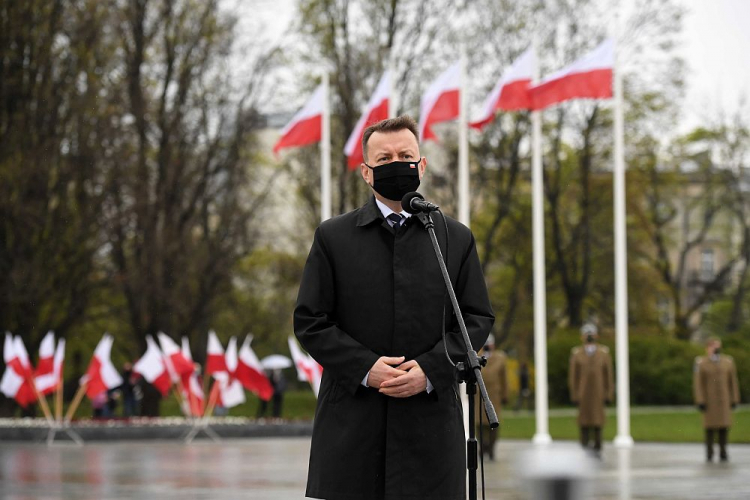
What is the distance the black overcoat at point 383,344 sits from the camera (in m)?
4.88

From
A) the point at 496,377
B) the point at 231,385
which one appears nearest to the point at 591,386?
the point at 496,377

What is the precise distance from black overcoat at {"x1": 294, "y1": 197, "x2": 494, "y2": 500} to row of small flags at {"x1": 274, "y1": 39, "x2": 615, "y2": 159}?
17.9 meters

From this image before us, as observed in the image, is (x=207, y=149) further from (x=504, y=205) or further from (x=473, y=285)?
(x=473, y=285)

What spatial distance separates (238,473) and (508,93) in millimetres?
10125

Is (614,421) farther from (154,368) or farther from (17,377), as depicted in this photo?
(17,377)

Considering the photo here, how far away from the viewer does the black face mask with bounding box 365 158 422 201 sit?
16.7ft

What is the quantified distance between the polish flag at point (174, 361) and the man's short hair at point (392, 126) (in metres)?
23.7

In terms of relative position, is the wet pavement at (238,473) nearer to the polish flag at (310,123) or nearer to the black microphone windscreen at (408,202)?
the polish flag at (310,123)

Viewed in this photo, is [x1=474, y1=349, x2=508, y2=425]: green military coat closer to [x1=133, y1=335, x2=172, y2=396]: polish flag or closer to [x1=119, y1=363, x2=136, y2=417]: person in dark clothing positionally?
[x1=133, y1=335, x2=172, y2=396]: polish flag

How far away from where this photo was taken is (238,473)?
1777 centimetres

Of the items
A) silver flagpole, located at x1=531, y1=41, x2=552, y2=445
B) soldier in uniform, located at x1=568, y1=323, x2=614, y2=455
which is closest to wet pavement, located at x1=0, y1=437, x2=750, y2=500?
soldier in uniform, located at x1=568, y1=323, x2=614, y2=455

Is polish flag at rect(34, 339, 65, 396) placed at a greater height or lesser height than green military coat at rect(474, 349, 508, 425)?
lesser

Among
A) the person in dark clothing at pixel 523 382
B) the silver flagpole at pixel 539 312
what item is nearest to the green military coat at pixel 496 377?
the silver flagpole at pixel 539 312

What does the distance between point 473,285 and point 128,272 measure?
32.1 meters
